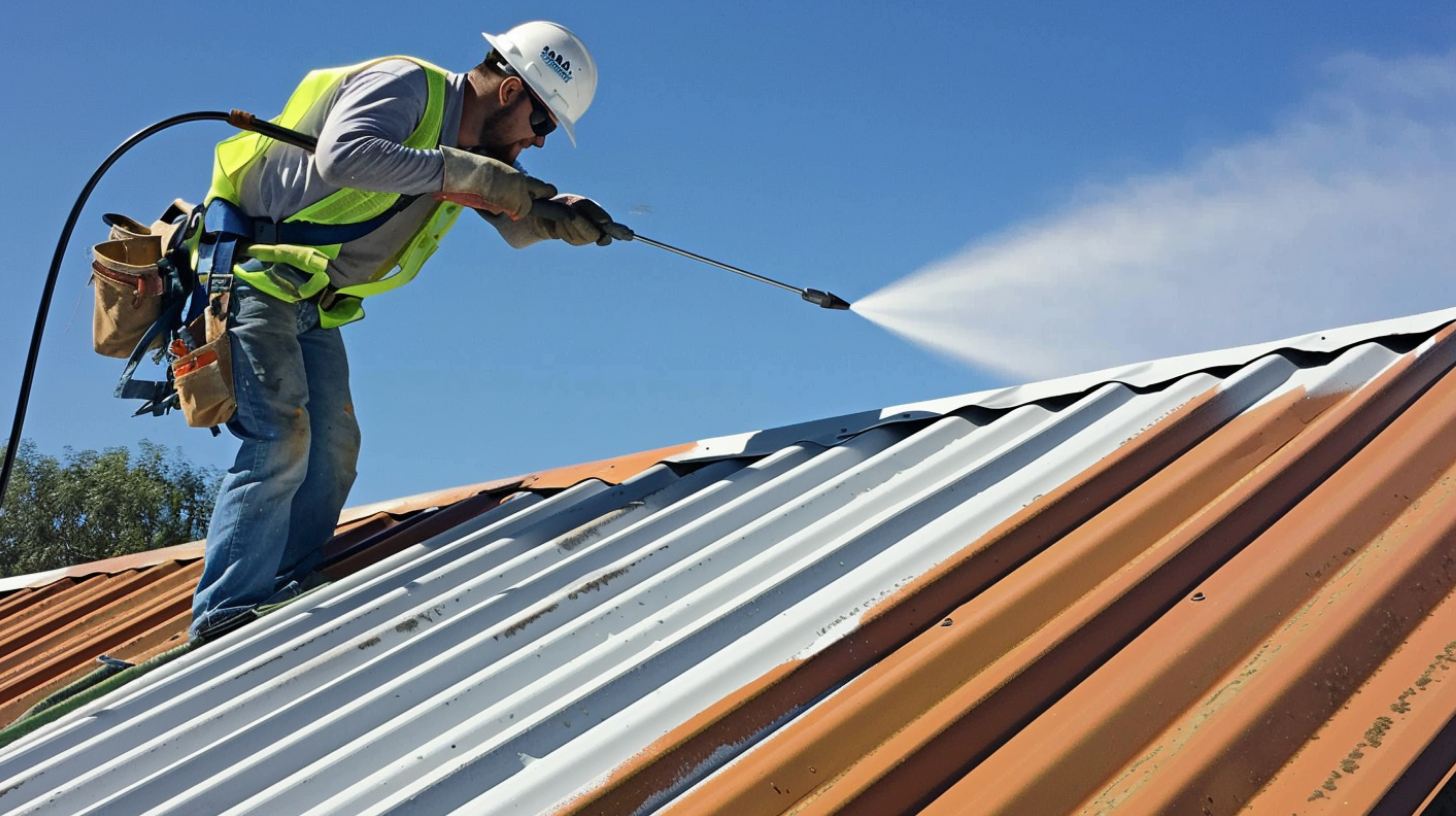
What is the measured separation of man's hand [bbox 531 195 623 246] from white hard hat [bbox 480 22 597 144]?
259 millimetres

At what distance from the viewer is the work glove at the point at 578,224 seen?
5.17 m

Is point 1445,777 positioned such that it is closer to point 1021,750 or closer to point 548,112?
point 1021,750

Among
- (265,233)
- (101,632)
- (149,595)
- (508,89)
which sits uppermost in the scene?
(508,89)

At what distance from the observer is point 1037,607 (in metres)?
2.78

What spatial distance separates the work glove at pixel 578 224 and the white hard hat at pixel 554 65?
26 centimetres

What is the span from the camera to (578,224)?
17.0ft

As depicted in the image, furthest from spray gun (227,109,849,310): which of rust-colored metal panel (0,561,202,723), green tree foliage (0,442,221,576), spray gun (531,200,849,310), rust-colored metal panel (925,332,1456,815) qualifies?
green tree foliage (0,442,221,576)

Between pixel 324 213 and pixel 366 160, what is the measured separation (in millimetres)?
459

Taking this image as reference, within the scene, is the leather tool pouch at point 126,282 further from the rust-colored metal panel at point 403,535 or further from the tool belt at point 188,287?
the rust-colored metal panel at point 403,535

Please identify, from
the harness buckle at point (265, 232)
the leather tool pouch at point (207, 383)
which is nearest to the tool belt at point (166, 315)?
the leather tool pouch at point (207, 383)

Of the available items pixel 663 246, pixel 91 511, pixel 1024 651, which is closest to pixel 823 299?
pixel 663 246

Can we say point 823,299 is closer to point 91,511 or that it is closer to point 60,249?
point 60,249

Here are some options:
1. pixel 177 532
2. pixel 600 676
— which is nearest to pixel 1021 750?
pixel 600 676

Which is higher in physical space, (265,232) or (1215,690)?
(265,232)
